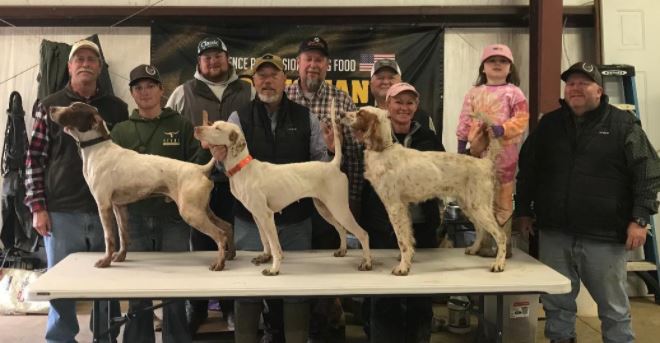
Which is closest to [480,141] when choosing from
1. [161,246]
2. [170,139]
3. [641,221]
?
[641,221]

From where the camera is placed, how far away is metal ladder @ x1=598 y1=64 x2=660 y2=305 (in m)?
5.12

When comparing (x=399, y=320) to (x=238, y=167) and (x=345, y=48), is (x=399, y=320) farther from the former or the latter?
(x=345, y=48)

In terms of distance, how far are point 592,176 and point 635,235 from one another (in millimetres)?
387

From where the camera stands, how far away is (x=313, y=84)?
12.1ft

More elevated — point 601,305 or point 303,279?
point 303,279

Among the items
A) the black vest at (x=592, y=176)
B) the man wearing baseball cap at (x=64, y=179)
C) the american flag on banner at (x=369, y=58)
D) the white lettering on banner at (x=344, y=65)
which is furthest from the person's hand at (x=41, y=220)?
the american flag on banner at (x=369, y=58)

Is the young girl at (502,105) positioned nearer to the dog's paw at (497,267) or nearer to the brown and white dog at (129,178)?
the dog's paw at (497,267)

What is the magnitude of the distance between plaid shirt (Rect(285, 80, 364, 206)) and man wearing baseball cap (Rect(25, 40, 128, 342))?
4.30 ft

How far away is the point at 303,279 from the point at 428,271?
2.22 ft

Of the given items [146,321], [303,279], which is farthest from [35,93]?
[303,279]

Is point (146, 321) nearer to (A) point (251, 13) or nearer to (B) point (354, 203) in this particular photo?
(B) point (354, 203)

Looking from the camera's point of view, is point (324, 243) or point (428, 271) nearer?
point (428, 271)

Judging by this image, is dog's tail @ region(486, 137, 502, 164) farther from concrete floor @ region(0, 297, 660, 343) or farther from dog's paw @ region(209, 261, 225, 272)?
concrete floor @ region(0, 297, 660, 343)

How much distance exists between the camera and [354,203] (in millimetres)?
3453
